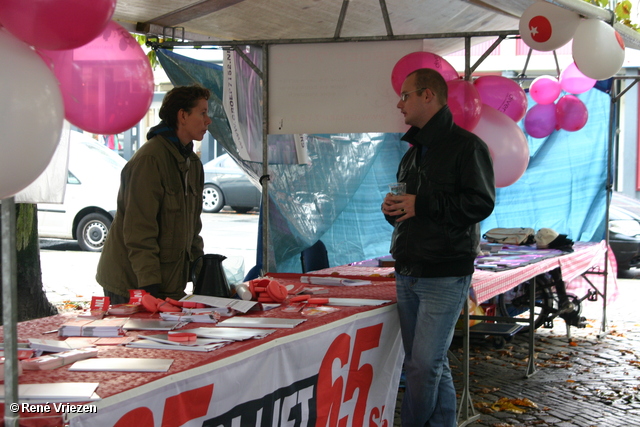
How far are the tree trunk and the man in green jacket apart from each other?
264cm

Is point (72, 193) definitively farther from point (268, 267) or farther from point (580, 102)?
point (580, 102)

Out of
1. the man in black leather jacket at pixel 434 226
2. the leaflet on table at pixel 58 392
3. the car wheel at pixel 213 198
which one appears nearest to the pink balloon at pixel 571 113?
the man in black leather jacket at pixel 434 226

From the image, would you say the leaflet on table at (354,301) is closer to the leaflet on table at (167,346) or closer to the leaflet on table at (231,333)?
the leaflet on table at (231,333)

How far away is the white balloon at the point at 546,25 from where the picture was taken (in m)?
4.34

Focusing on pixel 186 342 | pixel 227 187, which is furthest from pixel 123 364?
pixel 227 187

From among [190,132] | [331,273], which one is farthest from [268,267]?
[190,132]

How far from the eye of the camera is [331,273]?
4.15m

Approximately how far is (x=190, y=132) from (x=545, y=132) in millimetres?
4949

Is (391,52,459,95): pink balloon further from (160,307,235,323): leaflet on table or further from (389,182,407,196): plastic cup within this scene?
(160,307,235,323): leaflet on table

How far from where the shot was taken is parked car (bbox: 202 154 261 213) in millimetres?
16016

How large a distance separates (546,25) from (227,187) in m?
12.5

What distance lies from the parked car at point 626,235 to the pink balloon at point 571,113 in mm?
3599

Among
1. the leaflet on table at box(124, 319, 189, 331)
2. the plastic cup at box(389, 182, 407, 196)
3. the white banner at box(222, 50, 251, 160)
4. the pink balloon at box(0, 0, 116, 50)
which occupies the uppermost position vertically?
the white banner at box(222, 50, 251, 160)

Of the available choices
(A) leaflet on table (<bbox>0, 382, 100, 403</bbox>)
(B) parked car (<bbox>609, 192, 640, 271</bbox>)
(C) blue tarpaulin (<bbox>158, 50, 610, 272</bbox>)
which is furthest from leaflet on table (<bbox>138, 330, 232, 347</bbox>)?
(B) parked car (<bbox>609, 192, 640, 271</bbox>)
